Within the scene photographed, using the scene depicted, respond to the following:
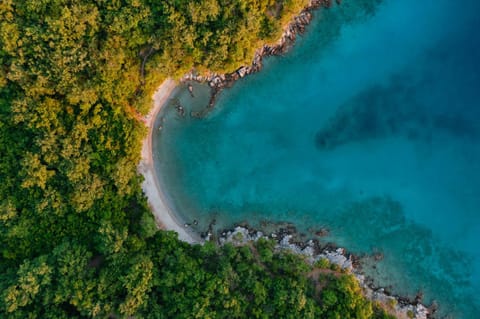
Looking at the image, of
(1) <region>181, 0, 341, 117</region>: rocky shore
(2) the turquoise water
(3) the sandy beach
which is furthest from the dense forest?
(2) the turquoise water

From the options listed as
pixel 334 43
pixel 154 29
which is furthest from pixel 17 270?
pixel 334 43

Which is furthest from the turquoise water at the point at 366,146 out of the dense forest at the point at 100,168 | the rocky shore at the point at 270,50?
the dense forest at the point at 100,168

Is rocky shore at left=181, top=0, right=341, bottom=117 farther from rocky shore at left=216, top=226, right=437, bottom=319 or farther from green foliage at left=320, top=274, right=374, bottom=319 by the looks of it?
green foliage at left=320, top=274, right=374, bottom=319

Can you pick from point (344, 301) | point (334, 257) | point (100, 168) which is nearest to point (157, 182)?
point (100, 168)

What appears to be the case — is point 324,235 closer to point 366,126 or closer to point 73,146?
point 366,126

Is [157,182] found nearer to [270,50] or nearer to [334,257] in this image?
[270,50]

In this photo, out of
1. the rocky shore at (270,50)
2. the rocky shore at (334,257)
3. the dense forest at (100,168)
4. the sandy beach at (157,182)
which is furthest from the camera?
the rocky shore at (270,50)

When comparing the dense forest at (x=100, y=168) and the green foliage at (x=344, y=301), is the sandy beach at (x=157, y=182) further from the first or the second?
the green foliage at (x=344, y=301)
